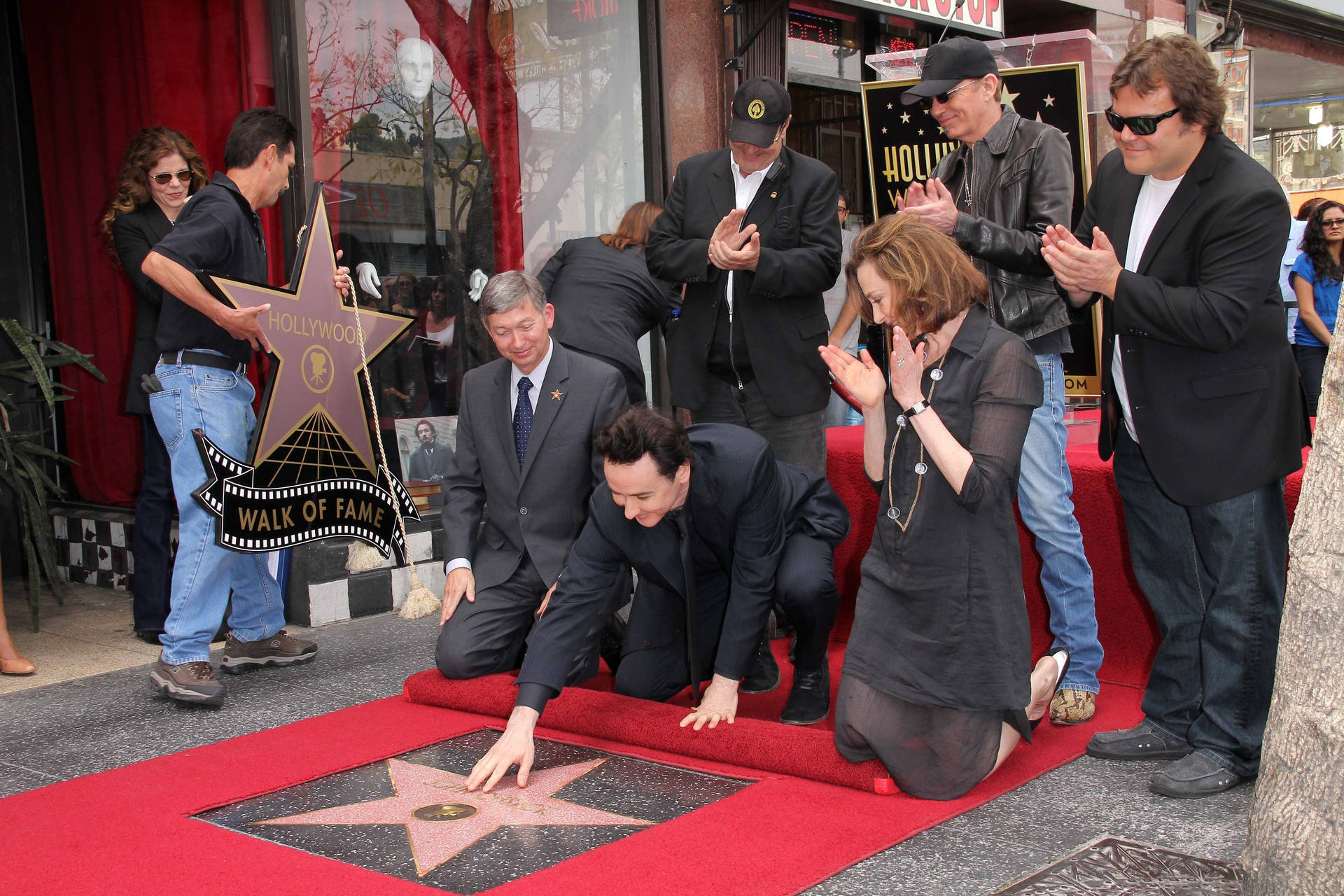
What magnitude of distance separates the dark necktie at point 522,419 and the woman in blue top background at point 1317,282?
5.17m

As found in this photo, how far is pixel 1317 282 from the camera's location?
23.1 feet

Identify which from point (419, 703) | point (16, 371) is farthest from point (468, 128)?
point (419, 703)

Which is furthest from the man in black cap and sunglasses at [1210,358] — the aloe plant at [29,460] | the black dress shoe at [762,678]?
the aloe plant at [29,460]

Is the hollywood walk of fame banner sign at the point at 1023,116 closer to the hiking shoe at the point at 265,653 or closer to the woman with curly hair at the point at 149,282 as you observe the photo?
the woman with curly hair at the point at 149,282

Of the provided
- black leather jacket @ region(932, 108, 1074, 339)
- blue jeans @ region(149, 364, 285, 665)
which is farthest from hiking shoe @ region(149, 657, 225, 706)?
black leather jacket @ region(932, 108, 1074, 339)

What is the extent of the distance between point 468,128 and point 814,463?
102 inches

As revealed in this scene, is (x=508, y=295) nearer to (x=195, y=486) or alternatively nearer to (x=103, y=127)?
(x=195, y=486)

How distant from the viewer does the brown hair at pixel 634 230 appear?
4.72 m

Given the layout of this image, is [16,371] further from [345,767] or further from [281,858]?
[281,858]

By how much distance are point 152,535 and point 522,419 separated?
1.79 metres

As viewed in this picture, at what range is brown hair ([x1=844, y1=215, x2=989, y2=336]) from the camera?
2750 millimetres

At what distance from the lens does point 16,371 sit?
506 cm

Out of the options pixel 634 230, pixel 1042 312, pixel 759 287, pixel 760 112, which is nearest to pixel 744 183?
pixel 760 112

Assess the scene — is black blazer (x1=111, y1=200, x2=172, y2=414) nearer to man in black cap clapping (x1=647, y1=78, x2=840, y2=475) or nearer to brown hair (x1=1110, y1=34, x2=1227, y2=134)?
man in black cap clapping (x1=647, y1=78, x2=840, y2=475)
